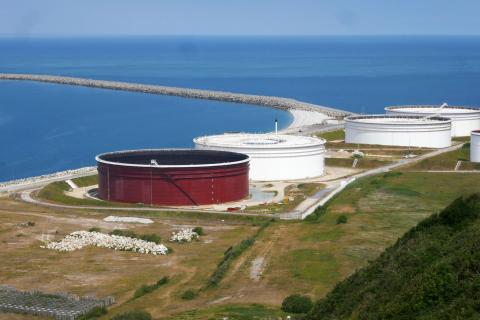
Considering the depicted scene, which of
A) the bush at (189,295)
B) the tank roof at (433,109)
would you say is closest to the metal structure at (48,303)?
the bush at (189,295)

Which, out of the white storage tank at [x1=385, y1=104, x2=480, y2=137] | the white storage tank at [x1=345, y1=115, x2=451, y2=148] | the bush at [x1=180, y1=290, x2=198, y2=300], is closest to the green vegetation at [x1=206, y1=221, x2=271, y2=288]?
Answer: the bush at [x1=180, y1=290, x2=198, y2=300]

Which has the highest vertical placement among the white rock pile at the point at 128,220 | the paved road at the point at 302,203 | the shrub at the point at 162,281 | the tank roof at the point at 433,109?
the tank roof at the point at 433,109

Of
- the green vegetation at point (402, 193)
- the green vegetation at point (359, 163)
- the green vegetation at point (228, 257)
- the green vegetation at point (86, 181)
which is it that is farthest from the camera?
the green vegetation at point (359, 163)

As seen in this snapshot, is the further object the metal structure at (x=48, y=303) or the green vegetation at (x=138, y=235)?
the green vegetation at (x=138, y=235)

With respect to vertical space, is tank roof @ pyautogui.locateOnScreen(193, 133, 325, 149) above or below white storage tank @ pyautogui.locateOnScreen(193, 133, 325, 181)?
above

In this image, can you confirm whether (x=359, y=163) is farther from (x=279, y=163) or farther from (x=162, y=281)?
(x=162, y=281)

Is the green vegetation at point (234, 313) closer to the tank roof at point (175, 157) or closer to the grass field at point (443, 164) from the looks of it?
the tank roof at point (175, 157)

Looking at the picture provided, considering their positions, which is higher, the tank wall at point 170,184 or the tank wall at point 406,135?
the tank wall at point 406,135

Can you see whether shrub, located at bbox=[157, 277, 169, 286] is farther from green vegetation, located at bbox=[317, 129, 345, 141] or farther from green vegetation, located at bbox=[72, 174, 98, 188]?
green vegetation, located at bbox=[317, 129, 345, 141]
